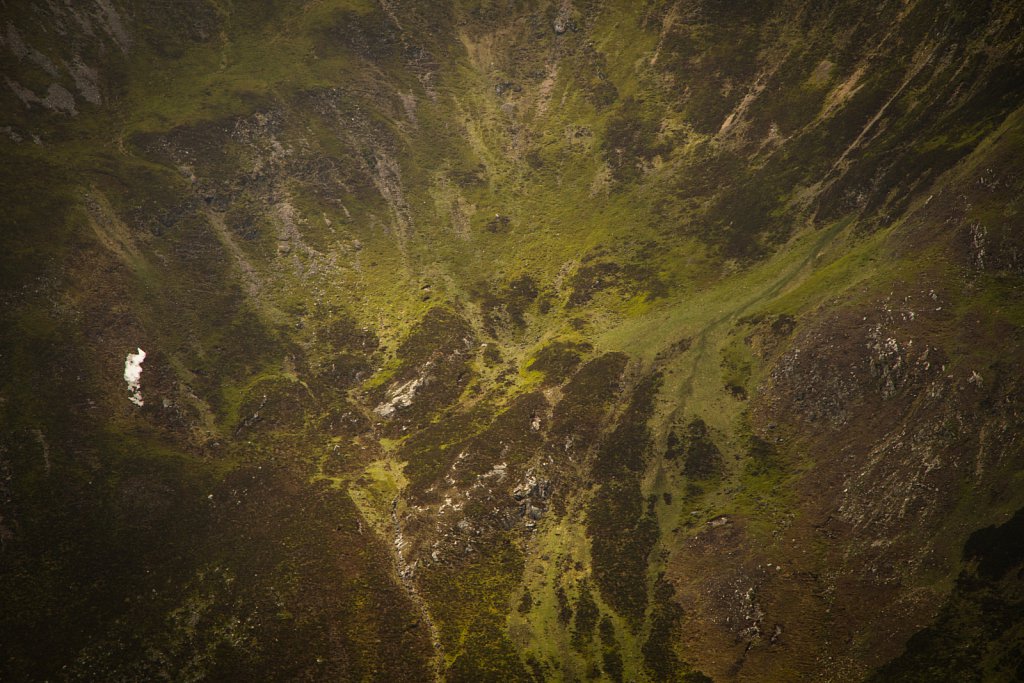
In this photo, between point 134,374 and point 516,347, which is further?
point 516,347

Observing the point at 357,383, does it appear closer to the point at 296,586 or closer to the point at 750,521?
the point at 296,586

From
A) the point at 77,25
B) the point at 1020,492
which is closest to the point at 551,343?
the point at 1020,492

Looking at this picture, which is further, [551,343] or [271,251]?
[271,251]

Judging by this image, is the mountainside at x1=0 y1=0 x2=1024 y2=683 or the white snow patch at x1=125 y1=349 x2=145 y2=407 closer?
the mountainside at x1=0 y1=0 x2=1024 y2=683

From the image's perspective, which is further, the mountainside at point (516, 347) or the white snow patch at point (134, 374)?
the white snow patch at point (134, 374)
